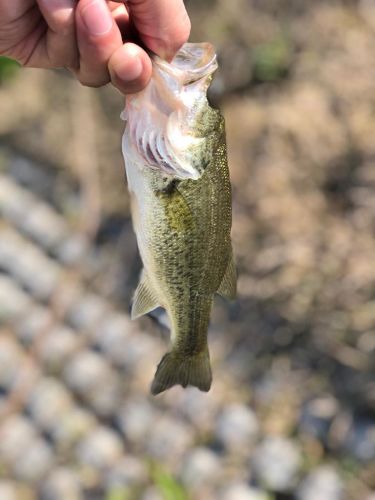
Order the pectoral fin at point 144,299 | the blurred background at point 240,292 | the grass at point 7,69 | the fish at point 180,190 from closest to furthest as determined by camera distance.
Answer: the fish at point 180,190, the pectoral fin at point 144,299, the blurred background at point 240,292, the grass at point 7,69

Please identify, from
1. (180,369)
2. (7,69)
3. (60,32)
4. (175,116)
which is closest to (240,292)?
(180,369)

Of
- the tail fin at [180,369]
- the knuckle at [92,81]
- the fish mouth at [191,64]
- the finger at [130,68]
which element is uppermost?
the finger at [130,68]

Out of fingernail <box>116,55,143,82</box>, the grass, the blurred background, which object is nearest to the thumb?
fingernail <box>116,55,143,82</box>

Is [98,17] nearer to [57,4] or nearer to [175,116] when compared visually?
[57,4]

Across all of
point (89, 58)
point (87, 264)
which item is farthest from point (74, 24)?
point (87, 264)

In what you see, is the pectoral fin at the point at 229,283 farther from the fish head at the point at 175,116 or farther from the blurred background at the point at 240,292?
the blurred background at the point at 240,292

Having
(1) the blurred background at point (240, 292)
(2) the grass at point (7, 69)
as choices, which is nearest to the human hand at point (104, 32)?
(1) the blurred background at point (240, 292)

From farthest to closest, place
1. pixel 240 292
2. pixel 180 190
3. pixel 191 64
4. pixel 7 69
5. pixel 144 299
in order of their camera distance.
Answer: pixel 7 69 < pixel 240 292 < pixel 144 299 < pixel 180 190 < pixel 191 64
